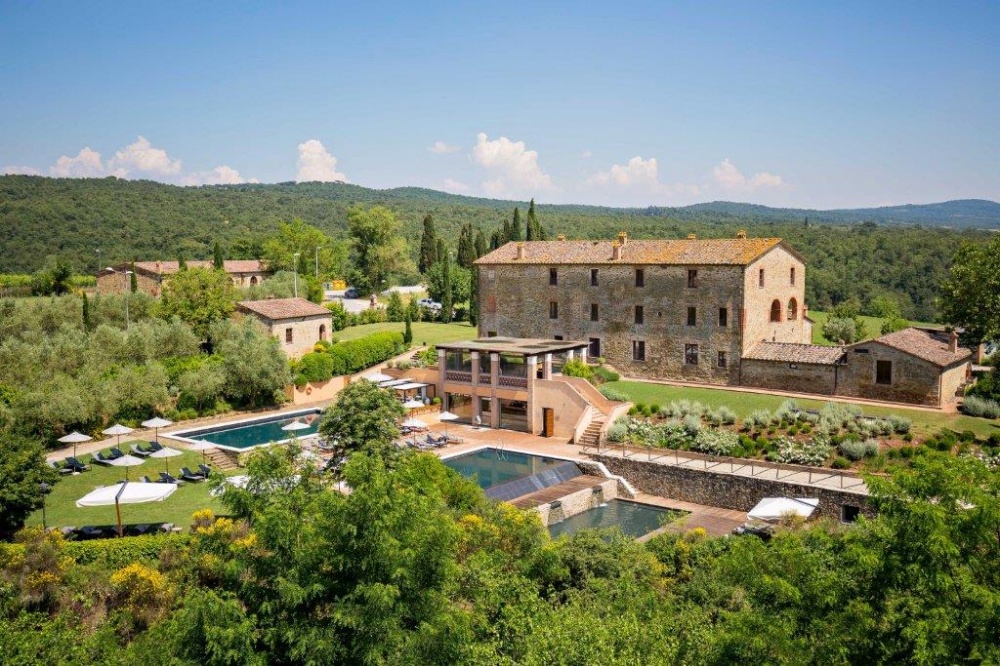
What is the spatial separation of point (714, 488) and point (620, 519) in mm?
3697

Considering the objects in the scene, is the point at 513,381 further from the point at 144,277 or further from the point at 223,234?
the point at 223,234

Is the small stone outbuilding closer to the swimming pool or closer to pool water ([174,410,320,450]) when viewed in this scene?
the swimming pool

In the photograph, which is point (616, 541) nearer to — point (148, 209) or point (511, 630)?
point (511, 630)

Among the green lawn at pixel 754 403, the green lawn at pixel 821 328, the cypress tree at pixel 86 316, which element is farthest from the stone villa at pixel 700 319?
the cypress tree at pixel 86 316

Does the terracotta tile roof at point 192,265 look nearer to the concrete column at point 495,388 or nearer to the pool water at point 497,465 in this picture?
the concrete column at point 495,388

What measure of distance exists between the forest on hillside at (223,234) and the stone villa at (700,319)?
25349 mm

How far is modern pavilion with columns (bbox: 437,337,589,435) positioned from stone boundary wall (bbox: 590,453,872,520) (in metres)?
4.68

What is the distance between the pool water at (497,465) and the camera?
2965 cm

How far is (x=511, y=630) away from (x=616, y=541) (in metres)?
6.20

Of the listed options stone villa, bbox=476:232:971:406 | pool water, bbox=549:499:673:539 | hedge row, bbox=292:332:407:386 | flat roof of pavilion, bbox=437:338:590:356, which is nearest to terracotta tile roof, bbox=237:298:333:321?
hedge row, bbox=292:332:407:386

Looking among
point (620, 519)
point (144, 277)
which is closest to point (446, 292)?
point (144, 277)

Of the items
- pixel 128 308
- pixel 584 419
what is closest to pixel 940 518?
pixel 584 419

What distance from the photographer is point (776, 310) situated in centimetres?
4206

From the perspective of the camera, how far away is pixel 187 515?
2383 centimetres
